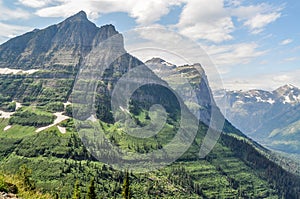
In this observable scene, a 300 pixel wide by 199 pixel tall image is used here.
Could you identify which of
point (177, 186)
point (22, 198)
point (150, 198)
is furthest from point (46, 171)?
point (22, 198)

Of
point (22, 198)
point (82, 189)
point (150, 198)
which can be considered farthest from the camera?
point (150, 198)

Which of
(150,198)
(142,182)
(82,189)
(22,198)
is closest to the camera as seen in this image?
(22,198)

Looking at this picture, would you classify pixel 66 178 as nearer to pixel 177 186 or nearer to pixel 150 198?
pixel 150 198

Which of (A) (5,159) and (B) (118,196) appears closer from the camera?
(B) (118,196)

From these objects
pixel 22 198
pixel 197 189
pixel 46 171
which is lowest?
pixel 197 189

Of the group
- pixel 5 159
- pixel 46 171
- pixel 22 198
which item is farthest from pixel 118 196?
pixel 22 198

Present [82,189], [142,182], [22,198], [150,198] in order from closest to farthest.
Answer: [22,198] → [82,189] → [150,198] → [142,182]

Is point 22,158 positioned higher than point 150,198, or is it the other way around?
point 22,158

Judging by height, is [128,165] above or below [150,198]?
above

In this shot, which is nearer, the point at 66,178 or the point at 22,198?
the point at 22,198

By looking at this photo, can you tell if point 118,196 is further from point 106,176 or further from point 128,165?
point 128,165
